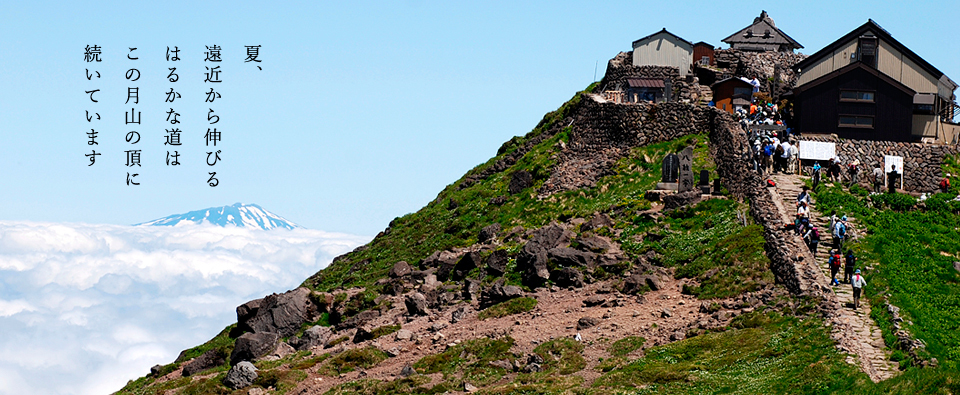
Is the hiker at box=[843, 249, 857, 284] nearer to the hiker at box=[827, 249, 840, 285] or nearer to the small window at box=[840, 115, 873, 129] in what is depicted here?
the hiker at box=[827, 249, 840, 285]

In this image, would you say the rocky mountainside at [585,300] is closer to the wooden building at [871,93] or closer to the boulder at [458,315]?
the boulder at [458,315]

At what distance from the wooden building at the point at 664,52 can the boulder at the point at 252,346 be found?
4738 cm

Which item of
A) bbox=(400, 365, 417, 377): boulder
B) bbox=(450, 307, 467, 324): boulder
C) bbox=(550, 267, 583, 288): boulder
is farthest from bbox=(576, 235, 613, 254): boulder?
bbox=(400, 365, 417, 377): boulder

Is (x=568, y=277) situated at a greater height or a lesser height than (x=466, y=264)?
lesser

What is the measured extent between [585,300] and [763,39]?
5675cm

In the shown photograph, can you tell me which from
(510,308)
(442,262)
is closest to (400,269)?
(442,262)

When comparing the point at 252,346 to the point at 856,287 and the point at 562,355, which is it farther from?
the point at 856,287

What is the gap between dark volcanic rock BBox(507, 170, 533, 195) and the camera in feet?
267

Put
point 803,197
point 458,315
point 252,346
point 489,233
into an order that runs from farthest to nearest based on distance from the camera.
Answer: point 489,233 < point 252,346 < point 458,315 < point 803,197

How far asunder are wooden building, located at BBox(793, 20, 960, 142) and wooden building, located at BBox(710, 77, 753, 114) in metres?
8.07

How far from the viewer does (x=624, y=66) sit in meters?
97.4

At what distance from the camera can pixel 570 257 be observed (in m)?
61.9

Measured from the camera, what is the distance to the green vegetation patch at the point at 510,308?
5847 centimetres

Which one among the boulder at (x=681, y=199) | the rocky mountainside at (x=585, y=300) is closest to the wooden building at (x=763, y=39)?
the rocky mountainside at (x=585, y=300)
